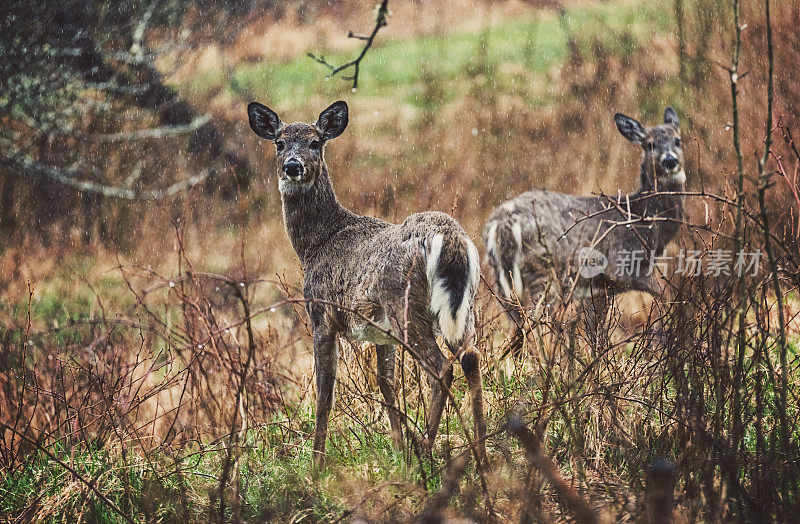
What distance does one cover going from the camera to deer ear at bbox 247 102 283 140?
17.3 ft

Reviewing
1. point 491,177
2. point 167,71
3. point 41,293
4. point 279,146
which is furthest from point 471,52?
point 279,146

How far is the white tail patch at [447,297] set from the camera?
13.4 feet

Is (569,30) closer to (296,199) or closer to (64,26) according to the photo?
(64,26)

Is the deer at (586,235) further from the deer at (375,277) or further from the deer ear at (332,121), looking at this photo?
the deer at (375,277)

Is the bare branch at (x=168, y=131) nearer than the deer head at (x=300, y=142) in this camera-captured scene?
No

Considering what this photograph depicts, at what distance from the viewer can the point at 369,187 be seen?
14461mm

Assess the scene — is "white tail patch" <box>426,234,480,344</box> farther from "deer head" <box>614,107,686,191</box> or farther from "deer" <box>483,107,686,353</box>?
"deer head" <box>614,107,686,191</box>

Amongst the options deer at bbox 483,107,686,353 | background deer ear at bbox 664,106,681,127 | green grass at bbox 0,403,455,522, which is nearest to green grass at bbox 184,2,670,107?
background deer ear at bbox 664,106,681,127

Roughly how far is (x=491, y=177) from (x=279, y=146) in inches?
380

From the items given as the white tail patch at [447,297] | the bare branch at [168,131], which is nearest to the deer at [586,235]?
the white tail patch at [447,297]

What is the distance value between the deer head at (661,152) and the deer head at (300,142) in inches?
136

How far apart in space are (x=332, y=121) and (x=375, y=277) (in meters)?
1.34

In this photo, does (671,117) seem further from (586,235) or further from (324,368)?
(324,368)

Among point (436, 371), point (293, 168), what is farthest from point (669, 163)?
point (436, 371)
